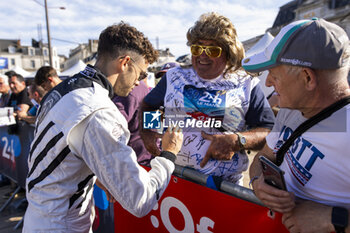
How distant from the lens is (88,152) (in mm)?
1197

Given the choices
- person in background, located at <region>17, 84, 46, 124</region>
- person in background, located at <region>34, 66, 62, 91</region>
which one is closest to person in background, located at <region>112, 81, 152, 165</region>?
person in background, located at <region>34, 66, 62, 91</region>

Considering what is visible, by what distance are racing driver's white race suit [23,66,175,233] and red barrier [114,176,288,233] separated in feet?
1.00

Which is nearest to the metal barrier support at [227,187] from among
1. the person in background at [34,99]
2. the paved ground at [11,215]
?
the paved ground at [11,215]

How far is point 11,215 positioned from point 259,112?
424cm

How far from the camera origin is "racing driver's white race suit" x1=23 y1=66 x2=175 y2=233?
118 cm

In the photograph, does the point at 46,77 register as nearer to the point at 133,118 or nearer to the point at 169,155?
the point at 133,118

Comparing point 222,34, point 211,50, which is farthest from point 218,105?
point 222,34

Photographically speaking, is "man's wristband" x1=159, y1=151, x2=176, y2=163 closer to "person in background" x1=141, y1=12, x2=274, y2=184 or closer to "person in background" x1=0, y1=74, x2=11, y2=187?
"person in background" x1=141, y1=12, x2=274, y2=184

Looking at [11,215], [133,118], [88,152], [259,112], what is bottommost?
[11,215]

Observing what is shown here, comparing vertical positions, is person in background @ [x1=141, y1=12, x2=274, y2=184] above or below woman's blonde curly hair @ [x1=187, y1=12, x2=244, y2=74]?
below

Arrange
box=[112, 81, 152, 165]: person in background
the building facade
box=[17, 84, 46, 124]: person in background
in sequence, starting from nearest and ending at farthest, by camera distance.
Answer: box=[112, 81, 152, 165]: person in background
box=[17, 84, 46, 124]: person in background
the building facade

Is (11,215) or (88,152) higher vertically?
(88,152)

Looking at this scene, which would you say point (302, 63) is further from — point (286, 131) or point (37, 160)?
point (37, 160)

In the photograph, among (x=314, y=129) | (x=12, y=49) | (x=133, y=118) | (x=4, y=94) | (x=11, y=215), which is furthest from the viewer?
(x=12, y=49)
